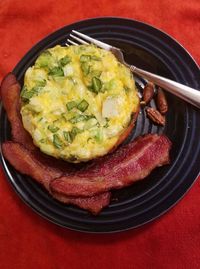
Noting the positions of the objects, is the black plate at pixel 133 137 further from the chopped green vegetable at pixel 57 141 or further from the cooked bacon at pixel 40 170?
the chopped green vegetable at pixel 57 141

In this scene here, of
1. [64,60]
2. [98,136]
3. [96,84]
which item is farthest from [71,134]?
[64,60]

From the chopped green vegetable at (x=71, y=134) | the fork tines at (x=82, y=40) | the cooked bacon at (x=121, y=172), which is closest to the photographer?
the chopped green vegetable at (x=71, y=134)

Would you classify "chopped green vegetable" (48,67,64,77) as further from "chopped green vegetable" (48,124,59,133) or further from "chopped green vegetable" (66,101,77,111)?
"chopped green vegetable" (48,124,59,133)

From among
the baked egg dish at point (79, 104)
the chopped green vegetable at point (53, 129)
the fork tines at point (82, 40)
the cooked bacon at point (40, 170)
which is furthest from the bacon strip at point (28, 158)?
the fork tines at point (82, 40)

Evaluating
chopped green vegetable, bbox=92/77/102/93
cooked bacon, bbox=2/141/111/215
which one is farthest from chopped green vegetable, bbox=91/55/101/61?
cooked bacon, bbox=2/141/111/215

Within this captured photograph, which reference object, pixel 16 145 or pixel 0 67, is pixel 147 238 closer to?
pixel 16 145

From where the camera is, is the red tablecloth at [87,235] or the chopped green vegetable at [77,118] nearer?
the chopped green vegetable at [77,118]
